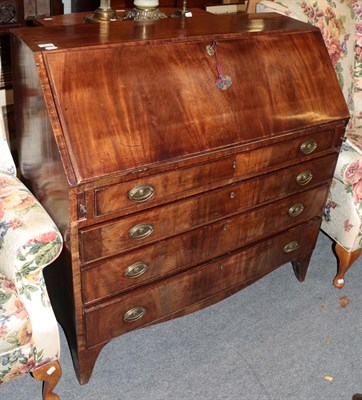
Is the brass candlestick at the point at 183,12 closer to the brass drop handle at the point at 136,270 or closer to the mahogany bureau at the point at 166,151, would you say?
the mahogany bureau at the point at 166,151

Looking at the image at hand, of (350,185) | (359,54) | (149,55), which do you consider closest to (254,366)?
(350,185)

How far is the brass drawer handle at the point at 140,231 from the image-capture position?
1507 millimetres

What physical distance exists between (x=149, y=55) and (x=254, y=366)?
1207mm

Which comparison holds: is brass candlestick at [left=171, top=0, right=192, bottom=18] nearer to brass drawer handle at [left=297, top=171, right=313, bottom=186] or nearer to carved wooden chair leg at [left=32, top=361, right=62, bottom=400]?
brass drawer handle at [left=297, top=171, right=313, bottom=186]

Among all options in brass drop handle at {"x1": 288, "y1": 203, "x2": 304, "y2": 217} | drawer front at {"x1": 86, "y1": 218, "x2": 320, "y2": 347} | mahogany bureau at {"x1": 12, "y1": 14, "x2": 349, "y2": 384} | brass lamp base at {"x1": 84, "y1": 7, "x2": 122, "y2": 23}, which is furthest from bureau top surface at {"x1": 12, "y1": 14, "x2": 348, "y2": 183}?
drawer front at {"x1": 86, "y1": 218, "x2": 320, "y2": 347}

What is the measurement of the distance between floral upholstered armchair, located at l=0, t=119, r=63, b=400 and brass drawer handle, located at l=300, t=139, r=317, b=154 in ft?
3.00

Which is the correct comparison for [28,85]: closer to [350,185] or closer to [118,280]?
[118,280]

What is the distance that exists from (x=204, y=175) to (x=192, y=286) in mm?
469

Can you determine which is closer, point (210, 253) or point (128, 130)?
point (128, 130)

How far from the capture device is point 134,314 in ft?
5.63

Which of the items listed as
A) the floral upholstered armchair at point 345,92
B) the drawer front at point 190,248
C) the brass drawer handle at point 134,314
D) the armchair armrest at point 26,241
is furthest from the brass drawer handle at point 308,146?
the armchair armrest at point 26,241

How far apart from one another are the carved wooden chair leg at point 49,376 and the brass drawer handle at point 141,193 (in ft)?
2.01

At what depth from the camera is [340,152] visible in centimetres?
207

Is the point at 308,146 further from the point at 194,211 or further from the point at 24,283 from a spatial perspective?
the point at 24,283
